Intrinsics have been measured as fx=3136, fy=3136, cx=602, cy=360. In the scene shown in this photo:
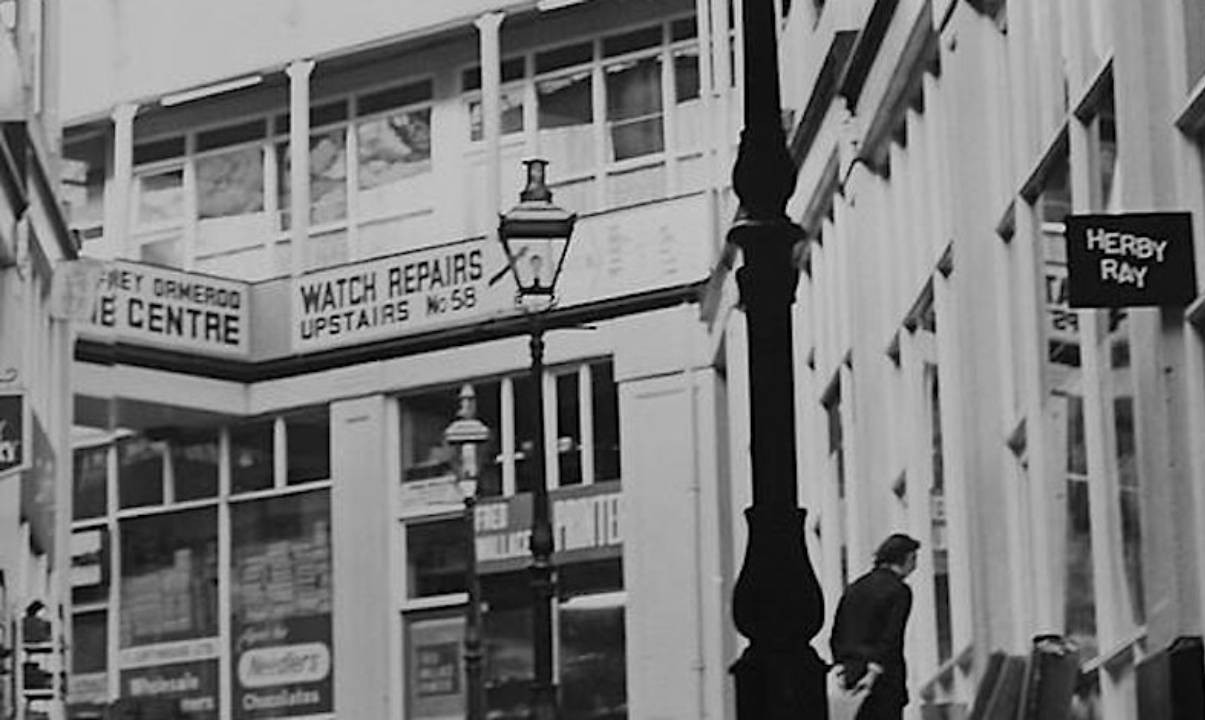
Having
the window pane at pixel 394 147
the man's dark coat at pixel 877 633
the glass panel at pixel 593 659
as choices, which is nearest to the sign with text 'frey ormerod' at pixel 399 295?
the window pane at pixel 394 147

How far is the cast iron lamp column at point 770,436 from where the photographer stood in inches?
414

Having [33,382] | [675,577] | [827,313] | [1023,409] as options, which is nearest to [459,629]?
[675,577]

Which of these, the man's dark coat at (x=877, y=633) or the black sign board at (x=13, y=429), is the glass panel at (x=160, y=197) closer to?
the black sign board at (x=13, y=429)

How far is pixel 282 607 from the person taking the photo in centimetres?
4822

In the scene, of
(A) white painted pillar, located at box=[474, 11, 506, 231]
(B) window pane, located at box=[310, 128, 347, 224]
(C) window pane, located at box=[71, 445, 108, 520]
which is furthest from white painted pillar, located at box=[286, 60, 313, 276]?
(C) window pane, located at box=[71, 445, 108, 520]

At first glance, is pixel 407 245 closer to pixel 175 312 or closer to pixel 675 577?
pixel 175 312

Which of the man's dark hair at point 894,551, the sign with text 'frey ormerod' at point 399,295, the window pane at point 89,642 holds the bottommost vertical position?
the man's dark hair at point 894,551

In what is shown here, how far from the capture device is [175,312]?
48375 millimetres

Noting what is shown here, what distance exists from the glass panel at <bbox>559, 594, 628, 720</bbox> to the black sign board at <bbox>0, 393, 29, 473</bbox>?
11417 mm

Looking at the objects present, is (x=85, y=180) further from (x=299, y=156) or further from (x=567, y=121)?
(x=567, y=121)

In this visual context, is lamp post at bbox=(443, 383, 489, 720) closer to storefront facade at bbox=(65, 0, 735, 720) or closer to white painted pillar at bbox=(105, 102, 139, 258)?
storefront facade at bbox=(65, 0, 735, 720)

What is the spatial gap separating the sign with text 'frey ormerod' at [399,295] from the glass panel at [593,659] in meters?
4.64

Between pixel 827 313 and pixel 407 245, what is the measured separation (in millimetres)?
17286

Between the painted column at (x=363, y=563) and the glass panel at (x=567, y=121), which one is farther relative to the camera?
the painted column at (x=363, y=563)
